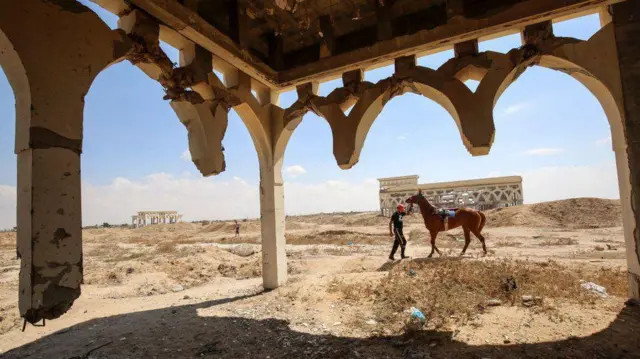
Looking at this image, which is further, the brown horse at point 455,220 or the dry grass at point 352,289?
the brown horse at point 455,220

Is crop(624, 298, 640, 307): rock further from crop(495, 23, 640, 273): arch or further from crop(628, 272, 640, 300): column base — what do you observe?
crop(495, 23, 640, 273): arch

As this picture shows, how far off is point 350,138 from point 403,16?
1929mm

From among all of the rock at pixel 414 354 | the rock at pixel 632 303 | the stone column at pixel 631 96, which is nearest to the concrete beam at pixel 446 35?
the stone column at pixel 631 96

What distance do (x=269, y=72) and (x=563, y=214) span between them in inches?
971

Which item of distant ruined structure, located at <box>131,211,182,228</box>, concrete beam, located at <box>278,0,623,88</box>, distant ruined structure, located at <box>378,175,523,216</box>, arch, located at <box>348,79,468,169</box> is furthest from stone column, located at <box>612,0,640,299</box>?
distant ruined structure, located at <box>131,211,182,228</box>

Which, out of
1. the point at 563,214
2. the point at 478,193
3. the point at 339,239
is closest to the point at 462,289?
the point at 339,239

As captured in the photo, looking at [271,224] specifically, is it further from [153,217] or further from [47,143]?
[153,217]

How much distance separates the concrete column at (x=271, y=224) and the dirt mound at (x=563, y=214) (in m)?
19.6

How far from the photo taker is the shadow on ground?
3.14 metres

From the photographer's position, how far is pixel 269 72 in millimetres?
5414

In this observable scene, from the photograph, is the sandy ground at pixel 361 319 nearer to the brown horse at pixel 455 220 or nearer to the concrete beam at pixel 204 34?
the brown horse at pixel 455 220

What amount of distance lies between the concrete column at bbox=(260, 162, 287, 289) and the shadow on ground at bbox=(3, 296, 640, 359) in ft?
5.28

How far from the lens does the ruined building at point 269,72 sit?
2.39m

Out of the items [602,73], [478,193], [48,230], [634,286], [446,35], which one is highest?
[446,35]
